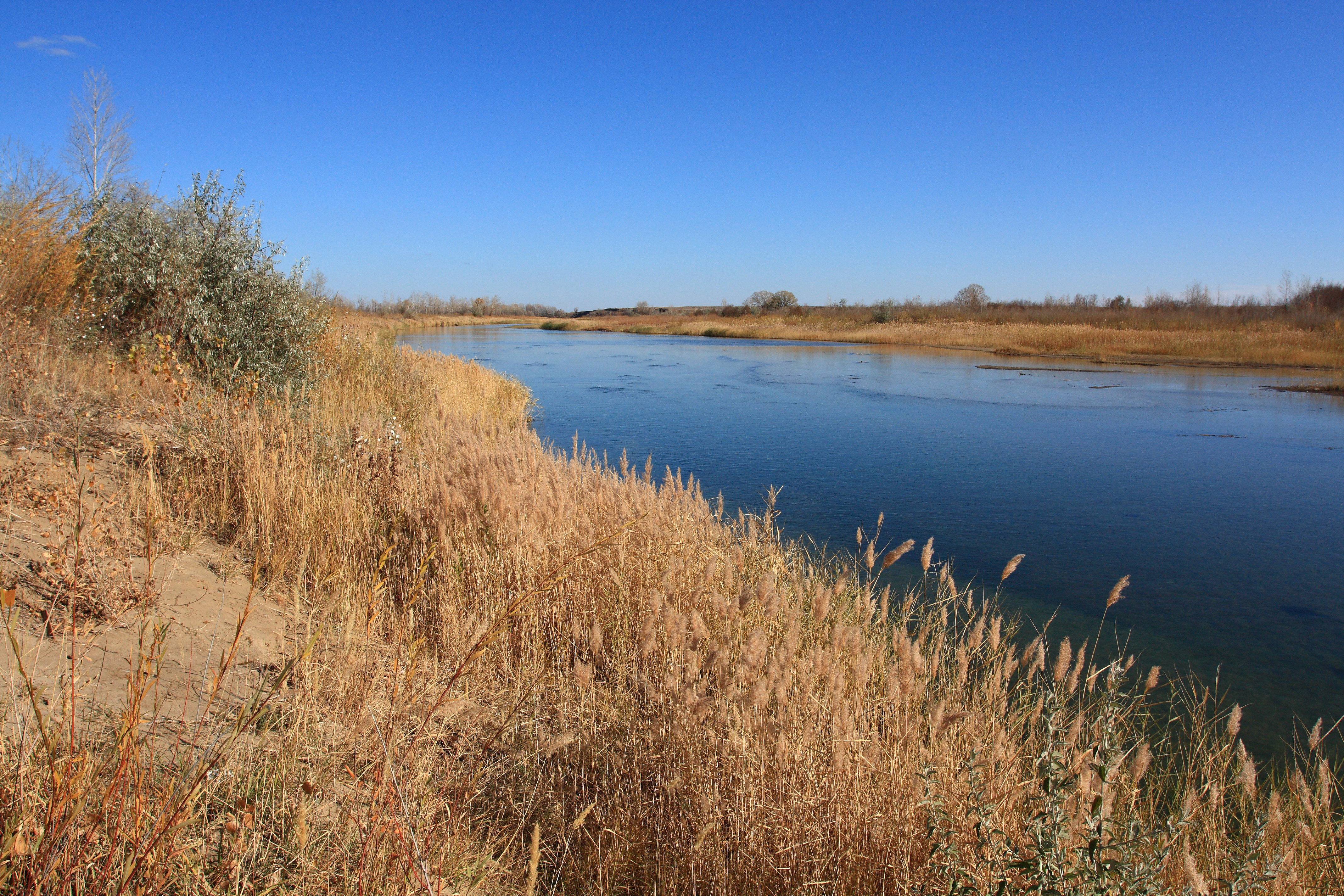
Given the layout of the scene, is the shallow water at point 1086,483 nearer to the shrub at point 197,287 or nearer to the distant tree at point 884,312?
the shrub at point 197,287

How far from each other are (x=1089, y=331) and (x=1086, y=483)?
94.6 feet

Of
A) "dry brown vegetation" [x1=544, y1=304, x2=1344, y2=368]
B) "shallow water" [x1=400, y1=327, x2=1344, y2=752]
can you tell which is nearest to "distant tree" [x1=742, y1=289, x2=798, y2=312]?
"dry brown vegetation" [x1=544, y1=304, x2=1344, y2=368]

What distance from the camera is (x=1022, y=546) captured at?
291 inches

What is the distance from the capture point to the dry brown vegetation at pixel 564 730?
1836 mm

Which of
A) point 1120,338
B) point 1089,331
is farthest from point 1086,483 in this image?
point 1089,331

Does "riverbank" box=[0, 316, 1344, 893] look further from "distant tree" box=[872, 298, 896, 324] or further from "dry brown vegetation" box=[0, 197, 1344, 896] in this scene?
"distant tree" box=[872, 298, 896, 324]

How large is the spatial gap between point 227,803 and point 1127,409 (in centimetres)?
1837

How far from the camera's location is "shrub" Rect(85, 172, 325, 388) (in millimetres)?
8039

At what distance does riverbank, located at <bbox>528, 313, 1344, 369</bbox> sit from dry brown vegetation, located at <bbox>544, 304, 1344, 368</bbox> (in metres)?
0.06

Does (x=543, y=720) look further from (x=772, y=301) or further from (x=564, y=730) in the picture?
(x=772, y=301)

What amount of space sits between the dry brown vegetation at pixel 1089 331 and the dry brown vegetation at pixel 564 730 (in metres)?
30.6

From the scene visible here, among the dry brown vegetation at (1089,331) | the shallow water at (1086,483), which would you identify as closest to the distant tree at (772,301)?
the dry brown vegetation at (1089,331)

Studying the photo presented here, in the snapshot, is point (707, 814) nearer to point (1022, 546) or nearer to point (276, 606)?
point (276, 606)

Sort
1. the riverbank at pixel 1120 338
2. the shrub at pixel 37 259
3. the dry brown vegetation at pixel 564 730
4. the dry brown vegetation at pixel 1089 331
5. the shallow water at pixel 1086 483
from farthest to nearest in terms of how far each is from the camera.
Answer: the dry brown vegetation at pixel 1089 331 < the riverbank at pixel 1120 338 < the shrub at pixel 37 259 < the shallow water at pixel 1086 483 < the dry brown vegetation at pixel 564 730
